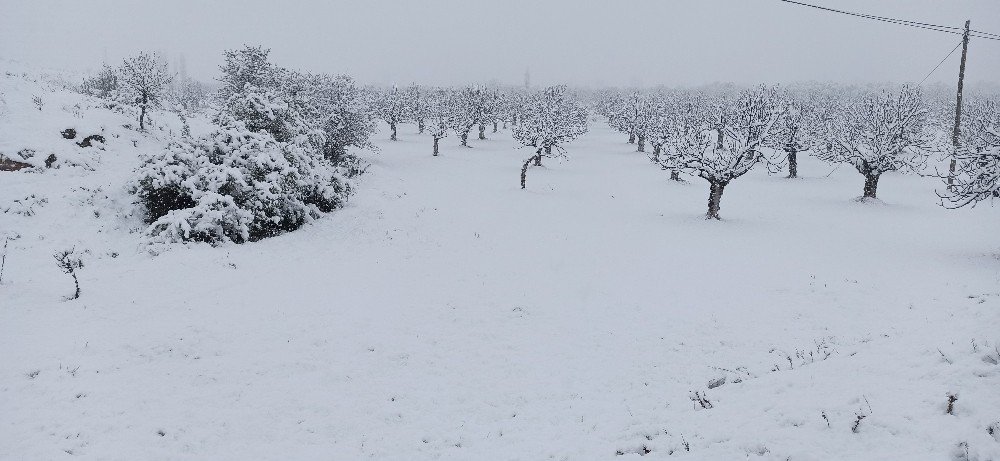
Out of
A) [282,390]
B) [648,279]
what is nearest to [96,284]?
[282,390]

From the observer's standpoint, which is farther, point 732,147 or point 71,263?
point 732,147

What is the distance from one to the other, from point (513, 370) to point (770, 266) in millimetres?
13086

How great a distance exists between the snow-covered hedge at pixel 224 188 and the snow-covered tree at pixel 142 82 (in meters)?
11.2

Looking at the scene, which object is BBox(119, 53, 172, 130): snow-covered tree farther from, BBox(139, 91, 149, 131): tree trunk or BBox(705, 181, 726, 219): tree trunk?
BBox(705, 181, 726, 219): tree trunk

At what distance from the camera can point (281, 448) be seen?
31.4ft

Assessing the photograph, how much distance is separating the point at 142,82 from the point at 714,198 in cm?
3416

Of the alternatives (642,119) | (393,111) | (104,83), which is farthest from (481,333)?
(393,111)

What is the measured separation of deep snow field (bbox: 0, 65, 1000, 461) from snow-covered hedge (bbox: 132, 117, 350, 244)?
1202 millimetres

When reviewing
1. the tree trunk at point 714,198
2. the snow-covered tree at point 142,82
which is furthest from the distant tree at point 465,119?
the tree trunk at point 714,198

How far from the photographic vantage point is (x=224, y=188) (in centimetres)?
2178

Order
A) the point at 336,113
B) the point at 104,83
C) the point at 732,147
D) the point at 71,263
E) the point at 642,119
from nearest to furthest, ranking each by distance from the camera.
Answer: the point at 71,263
the point at 732,147
the point at 336,113
the point at 104,83
the point at 642,119

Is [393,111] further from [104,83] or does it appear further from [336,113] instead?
[104,83]

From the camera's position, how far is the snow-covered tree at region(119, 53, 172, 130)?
30578 millimetres

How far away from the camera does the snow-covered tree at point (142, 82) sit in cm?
3058
